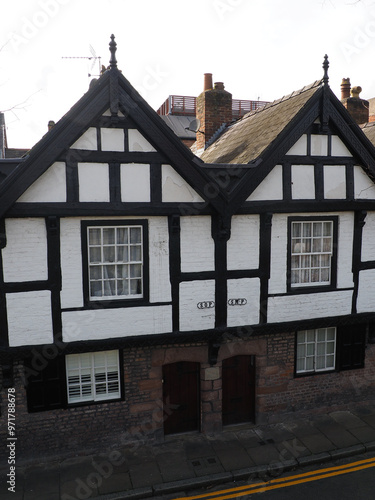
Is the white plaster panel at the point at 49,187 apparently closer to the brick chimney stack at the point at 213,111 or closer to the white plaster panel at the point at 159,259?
the white plaster panel at the point at 159,259

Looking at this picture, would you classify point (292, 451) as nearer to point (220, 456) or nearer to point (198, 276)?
point (220, 456)

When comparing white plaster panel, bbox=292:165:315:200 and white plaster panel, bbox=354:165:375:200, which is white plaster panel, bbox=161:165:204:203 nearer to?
white plaster panel, bbox=292:165:315:200

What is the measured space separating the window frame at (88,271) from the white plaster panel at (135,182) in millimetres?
515

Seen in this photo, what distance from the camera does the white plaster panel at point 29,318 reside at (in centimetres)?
841

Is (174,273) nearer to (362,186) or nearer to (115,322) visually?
(115,322)

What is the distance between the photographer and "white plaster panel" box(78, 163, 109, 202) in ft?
27.6

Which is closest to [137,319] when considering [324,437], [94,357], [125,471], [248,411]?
[94,357]

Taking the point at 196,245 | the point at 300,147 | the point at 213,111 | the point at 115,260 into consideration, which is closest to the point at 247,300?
the point at 196,245

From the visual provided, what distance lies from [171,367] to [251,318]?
2364 millimetres

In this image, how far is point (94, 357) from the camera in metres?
9.54

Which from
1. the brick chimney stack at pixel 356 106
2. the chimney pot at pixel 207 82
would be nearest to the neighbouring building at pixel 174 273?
the brick chimney stack at pixel 356 106

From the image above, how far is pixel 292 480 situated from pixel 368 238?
20.2 ft

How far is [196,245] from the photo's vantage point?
9.34 m

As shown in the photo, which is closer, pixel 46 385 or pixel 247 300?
pixel 46 385
